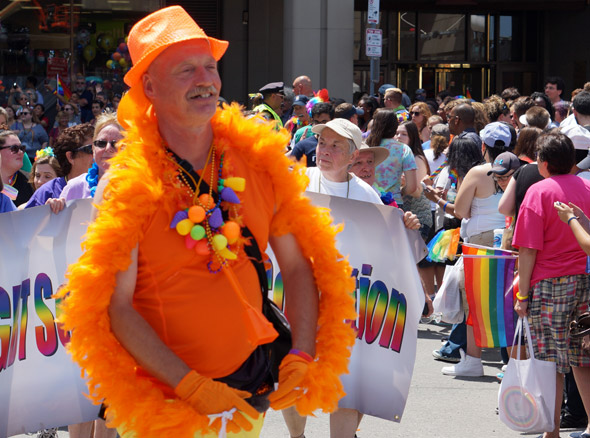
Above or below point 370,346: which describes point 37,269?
above

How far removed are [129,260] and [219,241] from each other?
0.95 feet

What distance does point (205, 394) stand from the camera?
110 inches

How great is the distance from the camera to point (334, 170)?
210 inches

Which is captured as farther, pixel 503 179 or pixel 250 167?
pixel 503 179

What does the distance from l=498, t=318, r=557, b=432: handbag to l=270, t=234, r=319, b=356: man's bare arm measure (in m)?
2.68

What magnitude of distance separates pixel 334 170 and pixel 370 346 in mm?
1039

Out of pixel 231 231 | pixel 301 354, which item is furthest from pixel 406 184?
pixel 231 231

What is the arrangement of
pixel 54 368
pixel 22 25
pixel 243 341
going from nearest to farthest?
pixel 243 341 < pixel 54 368 < pixel 22 25

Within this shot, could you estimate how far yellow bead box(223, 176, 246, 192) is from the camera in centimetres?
301

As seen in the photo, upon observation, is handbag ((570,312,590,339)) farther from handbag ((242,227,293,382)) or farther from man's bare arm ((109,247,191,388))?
man's bare arm ((109,247,191,388))

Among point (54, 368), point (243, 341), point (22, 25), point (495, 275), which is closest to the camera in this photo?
point (243, 341)

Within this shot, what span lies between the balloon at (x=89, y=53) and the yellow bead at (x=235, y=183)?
19.0m

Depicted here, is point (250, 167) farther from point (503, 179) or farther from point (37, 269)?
point (503, 179)

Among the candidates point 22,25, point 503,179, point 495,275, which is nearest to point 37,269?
point 495,275
